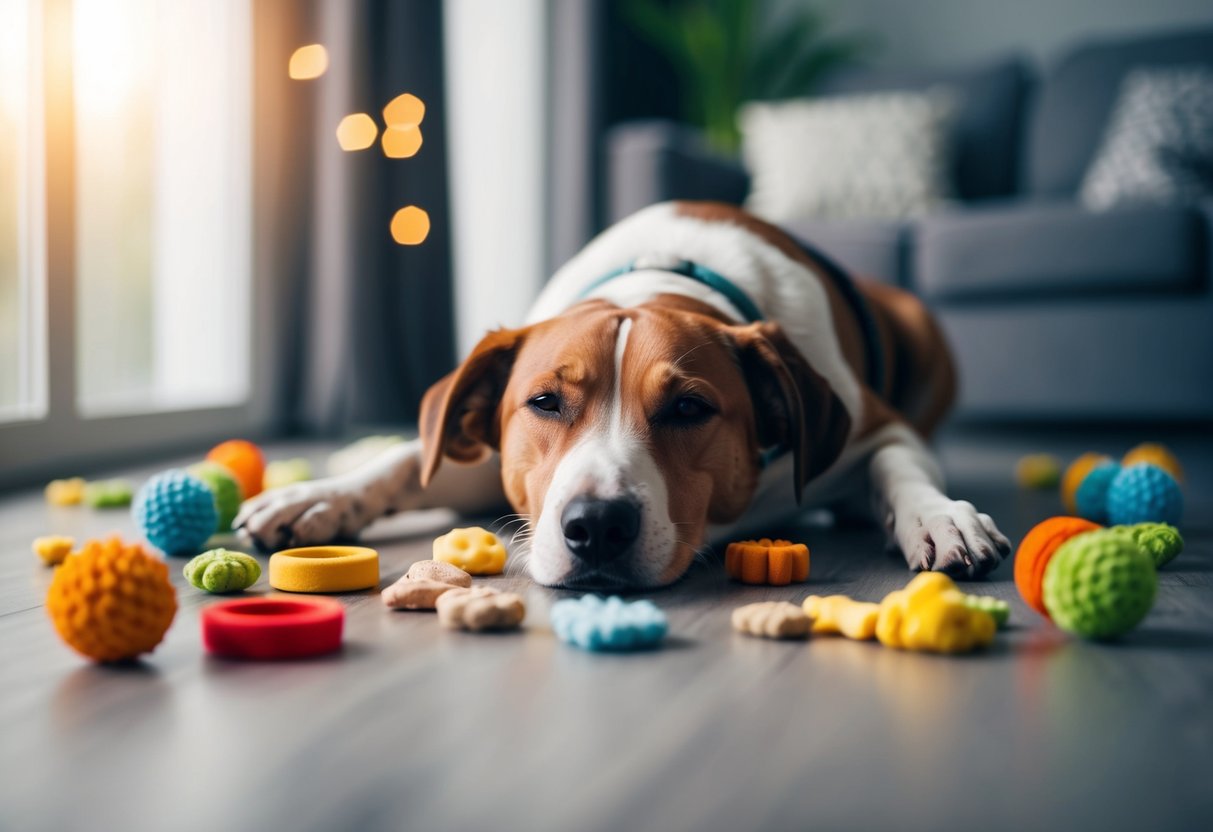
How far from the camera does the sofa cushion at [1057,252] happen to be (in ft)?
13.6

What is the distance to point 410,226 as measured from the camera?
14.6 ft

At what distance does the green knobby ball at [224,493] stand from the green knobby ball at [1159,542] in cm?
161

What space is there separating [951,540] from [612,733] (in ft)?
2.88

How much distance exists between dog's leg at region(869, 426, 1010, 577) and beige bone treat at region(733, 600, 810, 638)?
1.38 feet

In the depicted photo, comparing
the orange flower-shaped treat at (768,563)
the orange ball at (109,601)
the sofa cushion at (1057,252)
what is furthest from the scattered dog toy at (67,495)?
the sofa cushion at (1057,252)

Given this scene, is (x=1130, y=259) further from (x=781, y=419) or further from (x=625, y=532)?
(x=625, y=532)

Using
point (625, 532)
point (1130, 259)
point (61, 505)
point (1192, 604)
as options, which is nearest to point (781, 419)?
point (625, 532)

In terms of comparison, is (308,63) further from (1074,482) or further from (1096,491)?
(1096,491)

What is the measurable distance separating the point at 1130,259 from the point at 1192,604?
295 cm

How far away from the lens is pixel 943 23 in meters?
6.94

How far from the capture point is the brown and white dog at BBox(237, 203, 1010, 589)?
64.6 inches

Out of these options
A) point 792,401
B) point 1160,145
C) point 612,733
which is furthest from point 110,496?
point 1160,145

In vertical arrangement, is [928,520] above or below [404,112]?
below

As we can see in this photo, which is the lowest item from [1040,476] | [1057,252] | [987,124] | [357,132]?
[1040,476]
